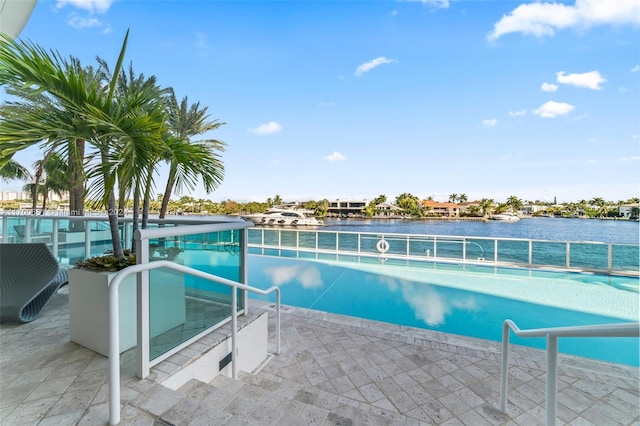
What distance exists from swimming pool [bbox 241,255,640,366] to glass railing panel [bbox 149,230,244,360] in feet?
8.41

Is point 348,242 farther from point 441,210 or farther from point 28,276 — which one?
point 441,210

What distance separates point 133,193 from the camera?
6.87 feet

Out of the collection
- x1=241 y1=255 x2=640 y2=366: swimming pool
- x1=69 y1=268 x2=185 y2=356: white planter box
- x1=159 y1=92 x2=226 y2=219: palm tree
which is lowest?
x1=241 y1=255 x2=640 y2=366: swimming pool

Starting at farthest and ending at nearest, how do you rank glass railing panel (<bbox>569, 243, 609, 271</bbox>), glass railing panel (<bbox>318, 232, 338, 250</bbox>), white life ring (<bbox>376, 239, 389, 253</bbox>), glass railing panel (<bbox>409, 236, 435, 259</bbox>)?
glass railing panel (<bbox>318, 232, 338, 250</bbox>) → white life ring (<bbox>376, 239, 389, 253</bbox>) → glass railing panel (<bbox>409, 236, 435, 259</bbox>) → glass railing panel (<bbox>569, 243, 609, 271</bbox>)

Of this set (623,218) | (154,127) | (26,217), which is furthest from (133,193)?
(623,218)

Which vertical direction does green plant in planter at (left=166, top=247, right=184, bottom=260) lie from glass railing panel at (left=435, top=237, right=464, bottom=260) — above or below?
above

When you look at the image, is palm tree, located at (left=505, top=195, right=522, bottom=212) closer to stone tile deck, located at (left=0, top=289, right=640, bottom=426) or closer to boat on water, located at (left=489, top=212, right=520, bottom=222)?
boat on water, located at (left=489, top=212, right=520, bottom=222)

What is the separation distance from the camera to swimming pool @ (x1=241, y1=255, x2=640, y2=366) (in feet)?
12.8

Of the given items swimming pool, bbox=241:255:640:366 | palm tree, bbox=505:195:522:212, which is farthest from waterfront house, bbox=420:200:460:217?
swimming pool, bbox=241:255:640:366

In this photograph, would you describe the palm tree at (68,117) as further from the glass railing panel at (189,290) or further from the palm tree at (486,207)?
the palm tree at (486,207)

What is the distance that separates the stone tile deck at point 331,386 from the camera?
1364mm

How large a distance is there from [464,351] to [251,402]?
7.20 ft

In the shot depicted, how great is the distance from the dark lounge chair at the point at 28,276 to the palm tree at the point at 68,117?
4.02 ft

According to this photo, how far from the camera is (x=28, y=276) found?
2.68 metres
